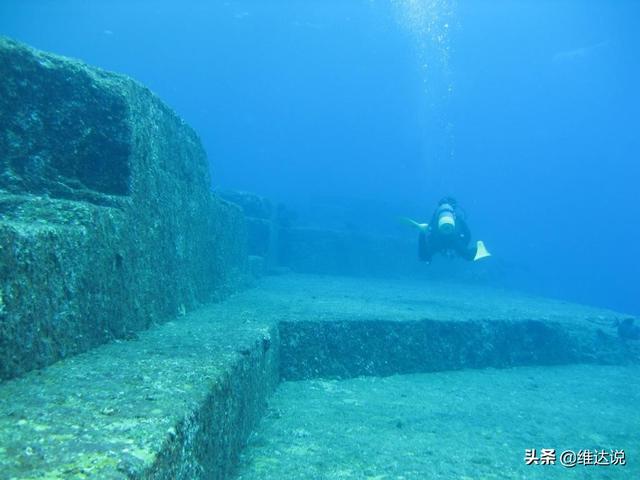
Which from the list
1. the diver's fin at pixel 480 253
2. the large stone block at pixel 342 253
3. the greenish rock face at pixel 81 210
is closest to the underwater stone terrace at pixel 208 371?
the greenish rock face at pixel 81 210

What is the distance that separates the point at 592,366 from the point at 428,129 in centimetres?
15893

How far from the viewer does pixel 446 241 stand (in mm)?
9961

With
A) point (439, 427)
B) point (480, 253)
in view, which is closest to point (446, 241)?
point (480, 253)

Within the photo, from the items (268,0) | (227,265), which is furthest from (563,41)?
(227,265)

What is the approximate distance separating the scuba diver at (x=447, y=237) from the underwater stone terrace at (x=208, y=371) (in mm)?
2520

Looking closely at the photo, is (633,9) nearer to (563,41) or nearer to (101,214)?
(563,41)

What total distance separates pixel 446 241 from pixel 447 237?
0.44 feet

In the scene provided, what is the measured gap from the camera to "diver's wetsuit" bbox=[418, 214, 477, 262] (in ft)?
32.7

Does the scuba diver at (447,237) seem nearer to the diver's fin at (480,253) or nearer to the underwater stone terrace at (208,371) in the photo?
the diver's fin at (480,253)

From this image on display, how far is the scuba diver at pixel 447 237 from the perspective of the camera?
974 cm

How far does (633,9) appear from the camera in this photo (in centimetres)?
4094

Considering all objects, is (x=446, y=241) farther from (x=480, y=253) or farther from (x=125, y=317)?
(x=125, y=317)

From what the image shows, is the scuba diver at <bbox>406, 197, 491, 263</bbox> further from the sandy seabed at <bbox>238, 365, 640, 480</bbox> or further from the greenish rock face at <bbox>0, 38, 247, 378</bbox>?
the greenish rock face at <bbox>0, 38, 247, 378</bbox>

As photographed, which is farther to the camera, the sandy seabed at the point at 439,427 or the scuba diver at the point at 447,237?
the scuba diver at the point at 447,237
